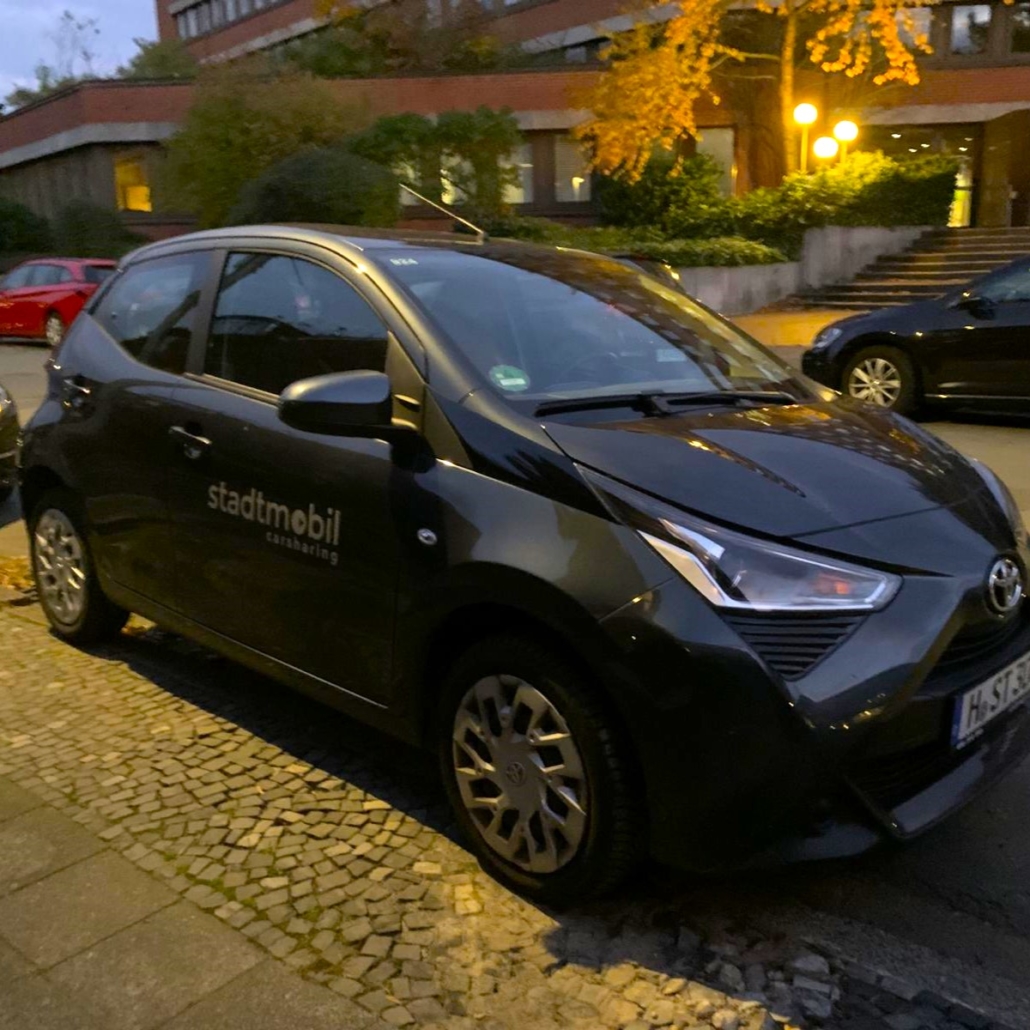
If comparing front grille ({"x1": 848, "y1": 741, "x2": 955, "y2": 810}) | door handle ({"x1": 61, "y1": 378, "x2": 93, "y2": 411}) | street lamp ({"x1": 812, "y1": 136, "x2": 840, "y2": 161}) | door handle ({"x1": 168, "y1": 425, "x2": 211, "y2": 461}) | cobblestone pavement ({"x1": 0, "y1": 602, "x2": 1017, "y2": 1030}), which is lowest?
cobblestone pavement ({"x1": 0, "y1": 602, "x2": 1017, "y2": 1030})

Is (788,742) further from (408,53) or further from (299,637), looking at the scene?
(408,53)

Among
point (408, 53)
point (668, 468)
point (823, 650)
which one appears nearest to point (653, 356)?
point (668, 468)

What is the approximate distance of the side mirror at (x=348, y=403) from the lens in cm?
307

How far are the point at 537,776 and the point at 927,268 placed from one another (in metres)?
20.1

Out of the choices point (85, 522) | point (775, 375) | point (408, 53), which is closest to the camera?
point (775, 375)

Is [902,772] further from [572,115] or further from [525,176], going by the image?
[525,176]

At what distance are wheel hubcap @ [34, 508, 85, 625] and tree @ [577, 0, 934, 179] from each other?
17.6 meters

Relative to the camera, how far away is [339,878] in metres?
3.03

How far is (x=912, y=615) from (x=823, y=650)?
0.24 metres

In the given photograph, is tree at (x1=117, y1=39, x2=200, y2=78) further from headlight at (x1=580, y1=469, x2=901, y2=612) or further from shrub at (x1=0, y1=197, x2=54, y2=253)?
headlight at (x1=580, y1=469, x2=901, y2=612)

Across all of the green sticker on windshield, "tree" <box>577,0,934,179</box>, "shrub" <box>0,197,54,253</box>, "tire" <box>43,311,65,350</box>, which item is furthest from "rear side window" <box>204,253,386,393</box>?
"shrub" <box>0,197,54,253</box>

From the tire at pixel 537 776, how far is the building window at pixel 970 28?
28.2 metres

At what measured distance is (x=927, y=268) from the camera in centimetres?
2077

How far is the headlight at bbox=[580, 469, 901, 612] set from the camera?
2510mm
